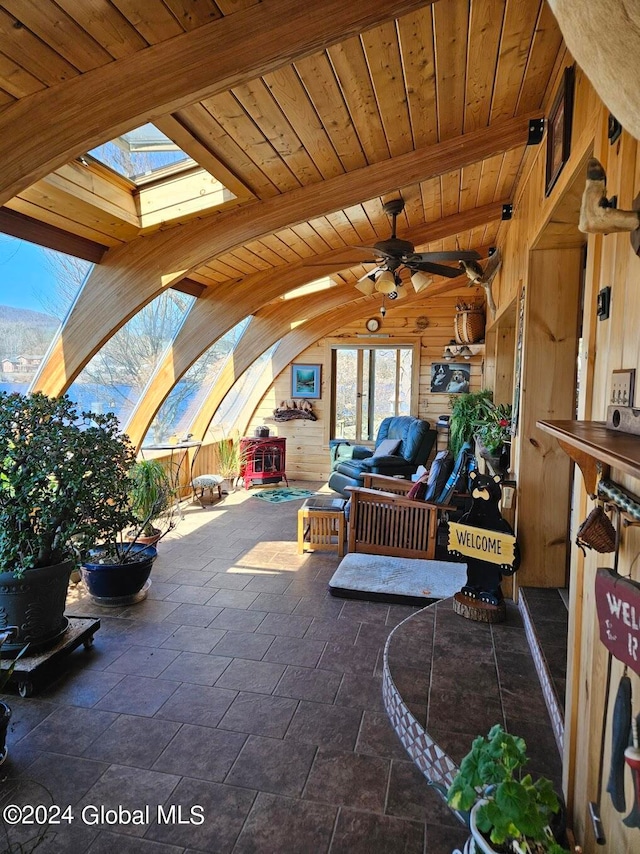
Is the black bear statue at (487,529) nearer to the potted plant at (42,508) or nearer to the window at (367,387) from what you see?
the potted plant at (42,508)

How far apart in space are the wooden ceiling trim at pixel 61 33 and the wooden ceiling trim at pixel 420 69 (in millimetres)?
1109

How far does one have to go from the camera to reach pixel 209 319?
200 inches

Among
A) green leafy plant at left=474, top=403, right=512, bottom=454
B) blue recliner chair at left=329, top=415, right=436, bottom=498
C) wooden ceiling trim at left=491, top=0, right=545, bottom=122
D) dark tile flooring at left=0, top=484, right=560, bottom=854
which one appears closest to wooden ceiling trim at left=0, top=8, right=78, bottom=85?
Result: wooden ceiling trim at left=491, top=0, right=545, bottom=122

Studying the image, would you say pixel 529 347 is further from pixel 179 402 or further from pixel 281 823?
pixel 179 402

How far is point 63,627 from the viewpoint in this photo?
2.74m

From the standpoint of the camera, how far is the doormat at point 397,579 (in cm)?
344

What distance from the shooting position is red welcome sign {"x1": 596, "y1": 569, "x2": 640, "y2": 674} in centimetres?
89

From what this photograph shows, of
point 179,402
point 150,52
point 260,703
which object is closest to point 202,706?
point 260,703

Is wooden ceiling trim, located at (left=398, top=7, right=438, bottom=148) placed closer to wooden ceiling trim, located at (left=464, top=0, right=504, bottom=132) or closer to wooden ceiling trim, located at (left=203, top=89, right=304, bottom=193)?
wooden ceiling trim, located at (left=464, top=0, right=504, bottom=132)

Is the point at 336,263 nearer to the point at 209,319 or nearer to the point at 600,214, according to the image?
the point at 209,319

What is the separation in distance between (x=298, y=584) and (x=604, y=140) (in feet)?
10.6

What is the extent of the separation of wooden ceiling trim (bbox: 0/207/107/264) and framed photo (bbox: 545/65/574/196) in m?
2.74

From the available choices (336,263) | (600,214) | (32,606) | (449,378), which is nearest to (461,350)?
(449,378)

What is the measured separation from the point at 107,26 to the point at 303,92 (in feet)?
2.80
